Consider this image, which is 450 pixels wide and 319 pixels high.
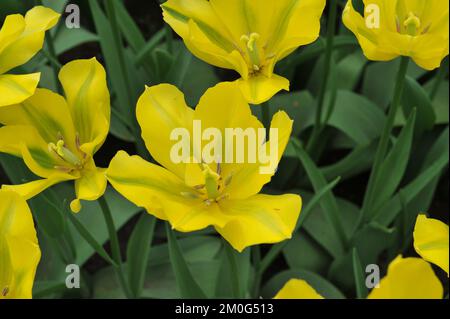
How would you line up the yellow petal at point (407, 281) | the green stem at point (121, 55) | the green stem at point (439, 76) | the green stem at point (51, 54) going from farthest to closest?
the green stem at point (439, 76)
the green stem at point (51, 54)
the green stem at point (121, 55)
the yellow petal at point (407, 281)

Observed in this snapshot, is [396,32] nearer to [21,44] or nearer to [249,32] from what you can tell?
[249,32]

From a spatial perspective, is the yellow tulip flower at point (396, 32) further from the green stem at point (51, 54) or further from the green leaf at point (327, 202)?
the green stem at point (51, 54)

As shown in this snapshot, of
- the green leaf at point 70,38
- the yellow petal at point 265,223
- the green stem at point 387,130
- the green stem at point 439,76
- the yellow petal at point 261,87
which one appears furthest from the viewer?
the green leaf at point 70,38

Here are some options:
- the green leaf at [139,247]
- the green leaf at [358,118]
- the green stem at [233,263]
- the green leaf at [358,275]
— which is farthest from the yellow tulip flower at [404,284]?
the green leaf at [358,118]

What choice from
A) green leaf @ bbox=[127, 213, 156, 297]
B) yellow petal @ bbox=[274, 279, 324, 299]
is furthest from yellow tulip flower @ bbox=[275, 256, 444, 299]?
green leaf @ bbox=[127, 213, 156, 297]

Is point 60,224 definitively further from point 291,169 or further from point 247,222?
point 291,169

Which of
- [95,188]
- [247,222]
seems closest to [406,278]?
[247,222]

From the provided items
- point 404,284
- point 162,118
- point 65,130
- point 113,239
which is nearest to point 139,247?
point 113,239

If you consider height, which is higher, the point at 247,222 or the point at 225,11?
the point at 225,11
